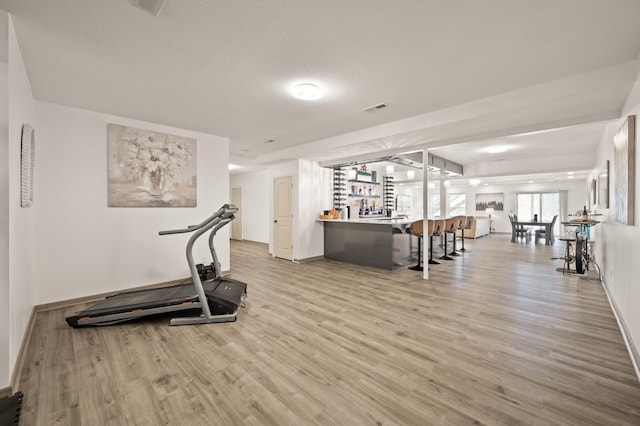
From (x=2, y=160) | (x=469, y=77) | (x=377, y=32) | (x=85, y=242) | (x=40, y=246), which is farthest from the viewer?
(x=85, y=242)

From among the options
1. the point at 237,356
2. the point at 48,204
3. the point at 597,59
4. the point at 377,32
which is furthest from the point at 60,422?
the point at 597,59

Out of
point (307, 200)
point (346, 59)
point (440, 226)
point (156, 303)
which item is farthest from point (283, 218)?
point (346, 59)

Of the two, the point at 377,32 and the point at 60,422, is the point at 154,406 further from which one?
the point at 377,32

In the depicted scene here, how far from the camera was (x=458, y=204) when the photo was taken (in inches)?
569

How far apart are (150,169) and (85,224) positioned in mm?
1140

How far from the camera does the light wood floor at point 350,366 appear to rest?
1713mm

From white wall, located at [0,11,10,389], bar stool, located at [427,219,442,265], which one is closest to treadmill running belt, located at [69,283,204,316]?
white wall, located at [0,11,10,389]

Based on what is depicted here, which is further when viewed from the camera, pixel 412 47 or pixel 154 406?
pixel 412 47

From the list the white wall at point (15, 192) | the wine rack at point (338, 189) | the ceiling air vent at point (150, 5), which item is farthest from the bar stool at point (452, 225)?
the white wall at point (15, 192)

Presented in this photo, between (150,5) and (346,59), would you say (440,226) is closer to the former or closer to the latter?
(346,59)

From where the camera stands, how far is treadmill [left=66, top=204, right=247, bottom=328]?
9.71 feet

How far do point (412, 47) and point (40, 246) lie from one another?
4795 millimetres

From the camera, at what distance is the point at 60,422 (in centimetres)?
166

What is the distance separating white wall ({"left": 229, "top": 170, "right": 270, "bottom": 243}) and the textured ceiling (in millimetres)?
5232
